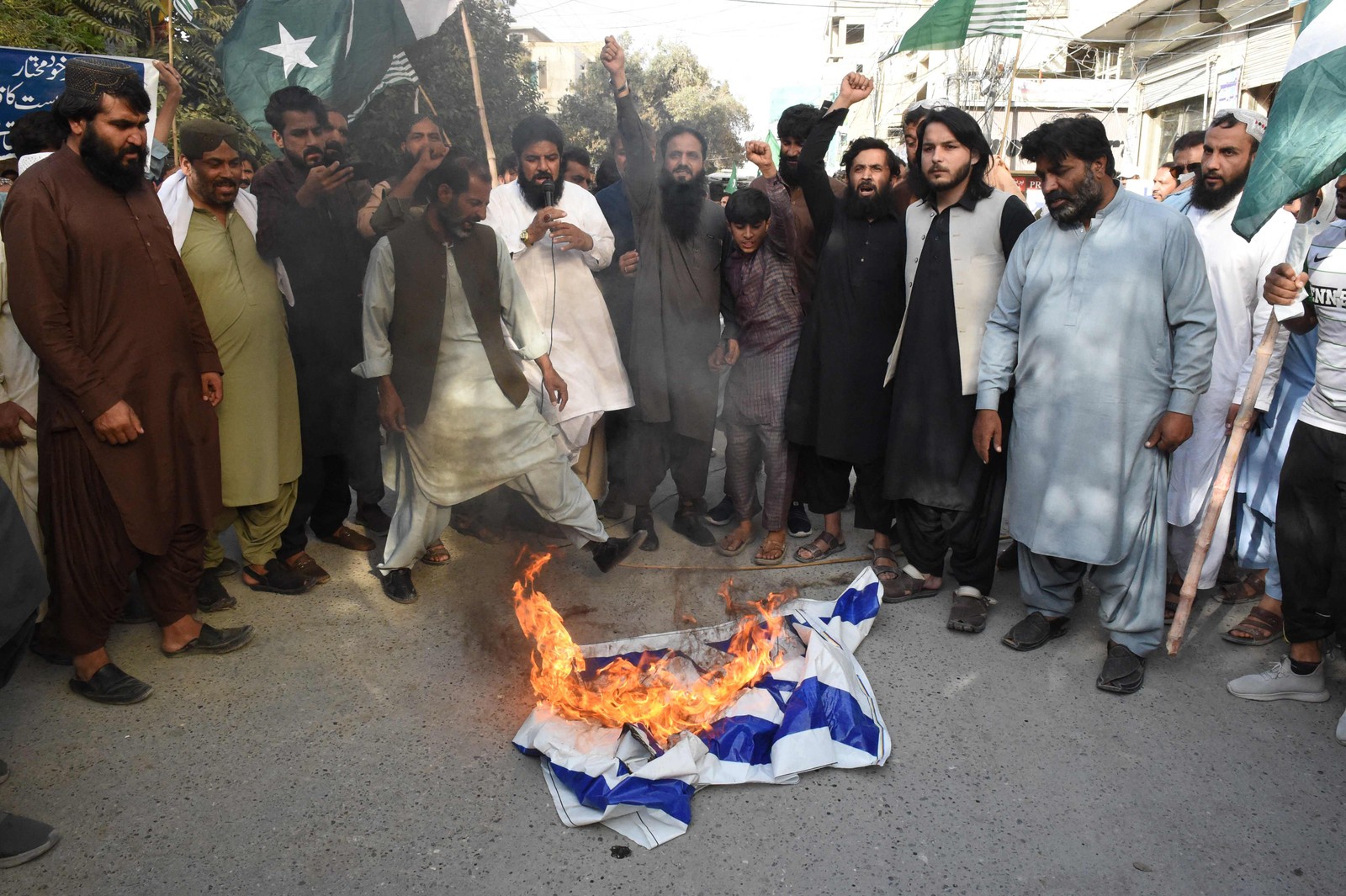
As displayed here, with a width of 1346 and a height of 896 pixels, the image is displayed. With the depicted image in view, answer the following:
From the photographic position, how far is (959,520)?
13.0 ft

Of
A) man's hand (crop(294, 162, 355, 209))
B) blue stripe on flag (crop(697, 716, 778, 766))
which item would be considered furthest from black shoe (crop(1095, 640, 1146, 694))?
A: man's hand (crop(294, 162, 355, 209))

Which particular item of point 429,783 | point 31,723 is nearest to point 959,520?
point 429,783

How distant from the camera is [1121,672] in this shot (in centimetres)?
334

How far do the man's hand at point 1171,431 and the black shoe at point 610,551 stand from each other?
2.39 meters

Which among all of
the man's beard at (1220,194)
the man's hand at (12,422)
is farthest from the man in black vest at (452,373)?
the man's beard at (1220,194)

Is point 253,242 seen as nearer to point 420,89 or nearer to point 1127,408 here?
point 420,89

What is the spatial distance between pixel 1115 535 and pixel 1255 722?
77 cm

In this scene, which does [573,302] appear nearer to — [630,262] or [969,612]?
[630,262]

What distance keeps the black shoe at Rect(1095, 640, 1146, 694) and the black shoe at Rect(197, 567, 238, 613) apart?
3642mm

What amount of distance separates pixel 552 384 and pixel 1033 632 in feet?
7.70

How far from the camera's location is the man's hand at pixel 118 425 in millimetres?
3211

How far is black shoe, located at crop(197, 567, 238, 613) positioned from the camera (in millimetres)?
4008

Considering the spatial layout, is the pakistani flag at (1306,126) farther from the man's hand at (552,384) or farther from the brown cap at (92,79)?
the brown cap at (92,79)

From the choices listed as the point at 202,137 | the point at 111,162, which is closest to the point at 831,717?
the point at 111,162
